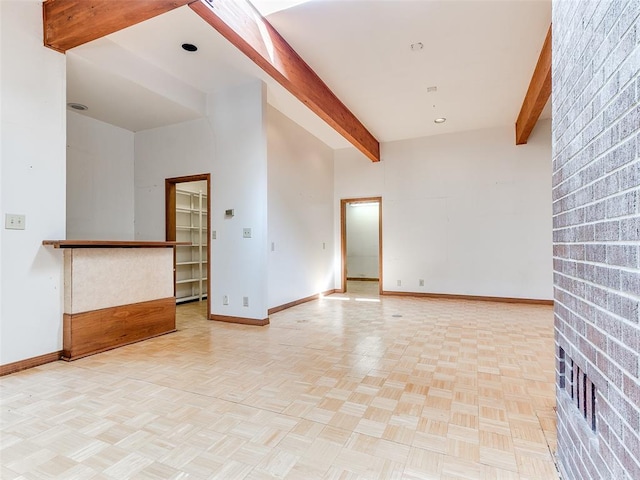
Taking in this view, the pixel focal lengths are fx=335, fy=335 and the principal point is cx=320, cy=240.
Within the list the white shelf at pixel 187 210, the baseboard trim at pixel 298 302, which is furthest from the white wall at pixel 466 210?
the white shelf at pixel 187 210

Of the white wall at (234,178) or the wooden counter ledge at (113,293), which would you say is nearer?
the wooden counter ledge at (113,293)

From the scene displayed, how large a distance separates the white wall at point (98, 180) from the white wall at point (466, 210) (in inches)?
155

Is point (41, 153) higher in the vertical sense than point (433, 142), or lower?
lower

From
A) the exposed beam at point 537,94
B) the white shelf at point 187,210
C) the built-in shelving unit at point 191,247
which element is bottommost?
the built-in shelving unit at point 191,247

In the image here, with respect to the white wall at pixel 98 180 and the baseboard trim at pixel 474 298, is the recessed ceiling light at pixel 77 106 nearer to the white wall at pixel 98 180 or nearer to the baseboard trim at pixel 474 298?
the white wall at pixel 98 180

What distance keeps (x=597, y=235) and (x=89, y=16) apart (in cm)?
347

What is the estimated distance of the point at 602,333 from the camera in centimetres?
97

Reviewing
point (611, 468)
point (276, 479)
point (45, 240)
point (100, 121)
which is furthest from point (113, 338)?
point (611, 468)

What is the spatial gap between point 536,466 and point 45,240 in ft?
11.7

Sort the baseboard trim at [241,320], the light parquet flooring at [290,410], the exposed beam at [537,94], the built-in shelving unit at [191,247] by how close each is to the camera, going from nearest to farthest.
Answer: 1. the light parquet flooring at [290,410]
2. the exposed beam at [537,94]
3. the baseboard trim at [241,320]
4. the built-in shelving unit at [191,247]

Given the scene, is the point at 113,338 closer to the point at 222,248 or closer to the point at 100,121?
the point at 222,248

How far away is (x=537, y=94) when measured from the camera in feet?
12.1

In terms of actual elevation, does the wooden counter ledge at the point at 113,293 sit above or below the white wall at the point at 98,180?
below

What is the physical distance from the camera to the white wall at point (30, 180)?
8.32 ft
